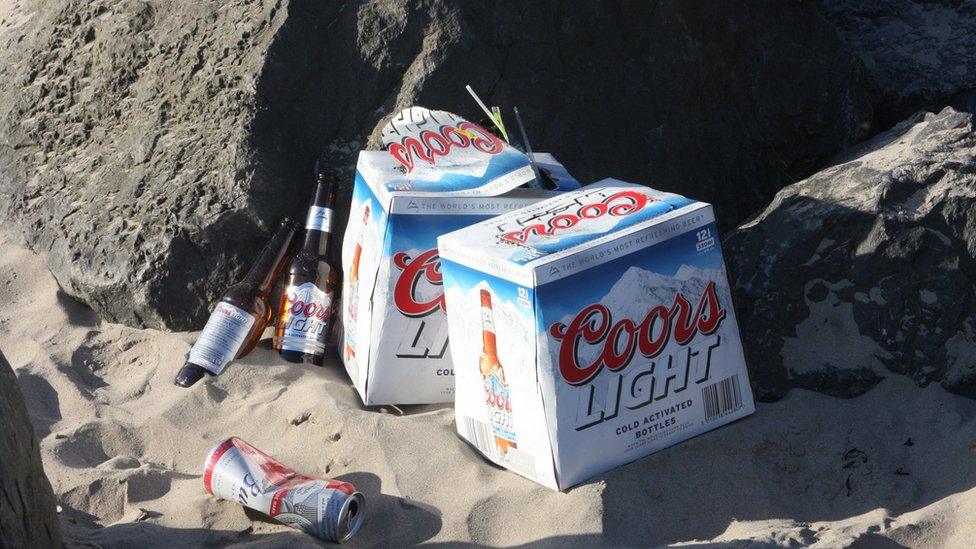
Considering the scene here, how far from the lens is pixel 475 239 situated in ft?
8.25

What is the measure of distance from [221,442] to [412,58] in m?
1.36

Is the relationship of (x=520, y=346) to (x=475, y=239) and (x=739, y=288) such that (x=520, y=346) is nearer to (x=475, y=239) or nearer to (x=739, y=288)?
(x=475, y=239)

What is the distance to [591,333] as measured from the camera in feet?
7.95

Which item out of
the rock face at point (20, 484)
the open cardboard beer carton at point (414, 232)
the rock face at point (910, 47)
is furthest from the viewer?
the rock face at point (910, 47)

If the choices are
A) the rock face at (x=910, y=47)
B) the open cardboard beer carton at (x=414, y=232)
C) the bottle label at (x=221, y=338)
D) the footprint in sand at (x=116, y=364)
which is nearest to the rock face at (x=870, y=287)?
the open cardboard beer carton at (x=414, y=232)

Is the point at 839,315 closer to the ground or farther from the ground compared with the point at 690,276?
closer to the ground

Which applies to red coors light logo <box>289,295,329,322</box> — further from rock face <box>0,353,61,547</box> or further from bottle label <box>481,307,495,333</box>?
rock face <box>0,353,61,547</box>

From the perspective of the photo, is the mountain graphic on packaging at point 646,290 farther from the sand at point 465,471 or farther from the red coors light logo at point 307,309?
the red coors light logo at point 307,309

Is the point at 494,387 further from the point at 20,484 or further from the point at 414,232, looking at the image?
the point at 20,484

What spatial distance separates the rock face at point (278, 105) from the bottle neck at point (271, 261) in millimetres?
74

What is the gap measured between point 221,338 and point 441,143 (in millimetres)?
809

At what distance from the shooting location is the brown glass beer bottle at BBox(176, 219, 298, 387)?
300 centimetres

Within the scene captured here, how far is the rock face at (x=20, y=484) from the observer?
1896 mm

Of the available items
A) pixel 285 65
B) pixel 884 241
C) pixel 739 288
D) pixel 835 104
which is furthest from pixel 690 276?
pixel 835 104
